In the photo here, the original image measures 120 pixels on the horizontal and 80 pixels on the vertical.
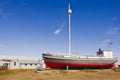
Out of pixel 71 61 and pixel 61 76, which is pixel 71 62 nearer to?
pixel 71 61

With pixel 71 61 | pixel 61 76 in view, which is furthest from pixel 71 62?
pixel 61 76

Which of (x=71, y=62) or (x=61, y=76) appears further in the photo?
(x=71, y=62)

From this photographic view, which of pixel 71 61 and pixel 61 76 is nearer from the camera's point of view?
pixel 61 76

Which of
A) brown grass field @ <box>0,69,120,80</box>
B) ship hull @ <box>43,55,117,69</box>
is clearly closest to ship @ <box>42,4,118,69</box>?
ship hull @ <box>43,55,117,69</box>

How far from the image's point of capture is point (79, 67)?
193 feet

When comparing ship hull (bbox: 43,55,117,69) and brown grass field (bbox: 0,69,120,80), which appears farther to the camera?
ship hull (bbox: 43,55,117,69)

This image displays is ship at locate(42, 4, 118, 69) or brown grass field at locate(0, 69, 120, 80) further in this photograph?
ship at locate(42, 4, 118, 69)

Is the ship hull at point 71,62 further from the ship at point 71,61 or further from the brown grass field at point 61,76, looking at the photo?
the brown grass field at point 61,76

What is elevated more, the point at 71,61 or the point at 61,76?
the point at 71,61

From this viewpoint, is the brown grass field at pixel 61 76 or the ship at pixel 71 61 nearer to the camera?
the brown grass field at pixel 61 76

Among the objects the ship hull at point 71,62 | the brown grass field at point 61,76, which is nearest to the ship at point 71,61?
the ship hull at point 71,62

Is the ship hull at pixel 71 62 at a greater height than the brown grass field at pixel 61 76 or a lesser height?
greater

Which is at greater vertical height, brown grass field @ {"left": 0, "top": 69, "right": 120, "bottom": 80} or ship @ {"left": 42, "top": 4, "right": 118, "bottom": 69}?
ship @ {"left": 42, "top": 4, "right": 118, "bottom": 69}

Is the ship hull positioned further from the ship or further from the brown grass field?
the brown grass field
